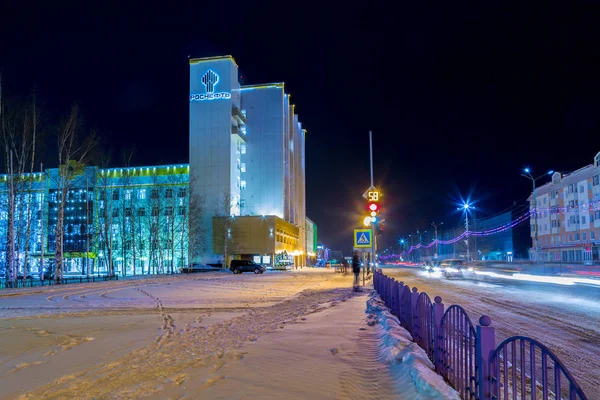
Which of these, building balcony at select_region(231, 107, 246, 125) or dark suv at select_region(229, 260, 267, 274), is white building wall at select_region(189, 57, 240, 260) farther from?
dark suv at select_region(229, 260, 267, 274)

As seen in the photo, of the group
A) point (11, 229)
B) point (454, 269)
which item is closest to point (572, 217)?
point (454, 269)

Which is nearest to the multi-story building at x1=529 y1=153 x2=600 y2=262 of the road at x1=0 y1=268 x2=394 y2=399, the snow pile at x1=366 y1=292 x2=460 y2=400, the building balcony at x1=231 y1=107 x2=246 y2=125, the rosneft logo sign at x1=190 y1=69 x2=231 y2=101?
the building balcony at x1=231 y1=107 x2=246 y2=125

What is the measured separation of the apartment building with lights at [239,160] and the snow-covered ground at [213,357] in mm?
60538

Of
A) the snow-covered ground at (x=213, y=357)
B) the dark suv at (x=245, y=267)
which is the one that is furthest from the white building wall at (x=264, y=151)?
the snow-covered ground at (x=213, y=357)

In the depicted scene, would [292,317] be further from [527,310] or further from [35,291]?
[35,291]

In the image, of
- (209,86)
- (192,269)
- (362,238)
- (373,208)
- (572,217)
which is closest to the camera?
(373,208)

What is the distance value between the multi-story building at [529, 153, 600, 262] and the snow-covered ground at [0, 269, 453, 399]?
52.8 m

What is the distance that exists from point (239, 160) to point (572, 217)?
5504 centimetres

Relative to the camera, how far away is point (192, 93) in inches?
3088

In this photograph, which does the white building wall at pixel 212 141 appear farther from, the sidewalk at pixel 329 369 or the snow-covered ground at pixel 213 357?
the sidewalk at pixel 329 369

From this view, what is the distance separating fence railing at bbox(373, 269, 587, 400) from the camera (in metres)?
3.74

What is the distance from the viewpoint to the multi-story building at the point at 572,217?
202 feet

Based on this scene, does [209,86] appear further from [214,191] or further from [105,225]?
[105,225]

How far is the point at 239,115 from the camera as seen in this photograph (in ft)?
264
